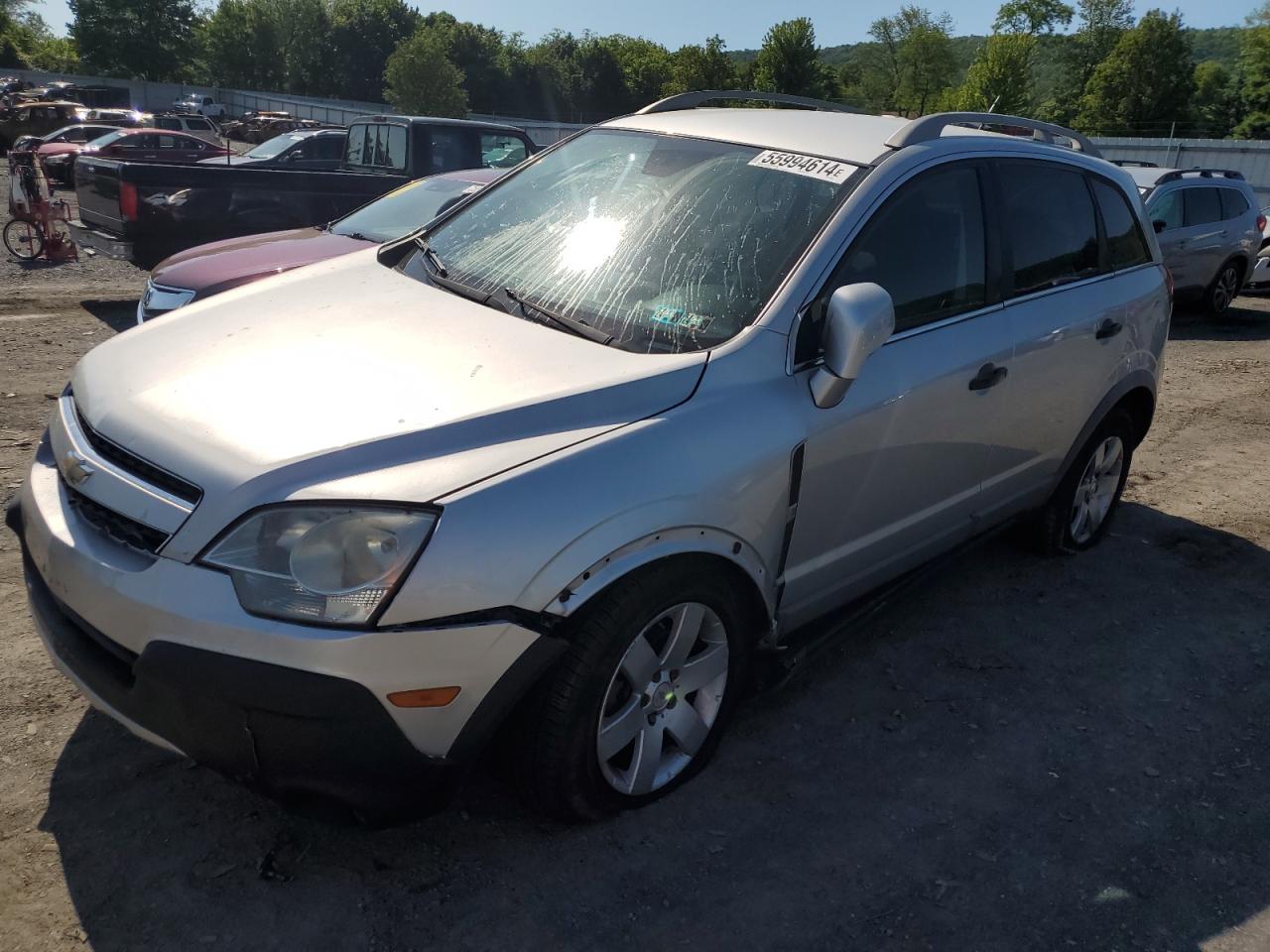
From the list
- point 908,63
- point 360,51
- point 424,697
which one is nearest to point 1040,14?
point 908,63

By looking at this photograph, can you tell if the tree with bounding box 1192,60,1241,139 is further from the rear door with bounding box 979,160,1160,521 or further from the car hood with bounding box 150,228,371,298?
the rear door with bounding box 979,160,1160,521

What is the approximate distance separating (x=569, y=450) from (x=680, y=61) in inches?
3340

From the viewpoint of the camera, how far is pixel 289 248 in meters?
6.99

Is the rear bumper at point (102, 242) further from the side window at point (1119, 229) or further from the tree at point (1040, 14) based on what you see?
the tree at point (1040, 14)

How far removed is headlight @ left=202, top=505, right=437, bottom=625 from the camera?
2.19m

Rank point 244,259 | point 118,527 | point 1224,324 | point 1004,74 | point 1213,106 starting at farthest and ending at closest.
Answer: point 1213,106 < point 1004,74 < point 1224,324 < point 244,259 < point 118,527

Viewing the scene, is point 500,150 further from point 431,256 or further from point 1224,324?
point 1224,324

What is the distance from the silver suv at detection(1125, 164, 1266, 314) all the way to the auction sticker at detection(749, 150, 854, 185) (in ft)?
31.3

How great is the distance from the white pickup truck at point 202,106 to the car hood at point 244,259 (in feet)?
178

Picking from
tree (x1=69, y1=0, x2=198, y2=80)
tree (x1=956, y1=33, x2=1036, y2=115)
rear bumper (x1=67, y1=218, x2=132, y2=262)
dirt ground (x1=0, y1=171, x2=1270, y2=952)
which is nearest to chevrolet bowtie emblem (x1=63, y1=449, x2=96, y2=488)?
dirt ground (x1=0, y1=171, x2=1270, y2=952)

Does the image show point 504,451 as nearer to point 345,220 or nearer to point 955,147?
point 955,147

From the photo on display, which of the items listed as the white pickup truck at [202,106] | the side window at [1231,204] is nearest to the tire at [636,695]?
the side window at [1231,204]

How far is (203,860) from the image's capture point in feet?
8.46

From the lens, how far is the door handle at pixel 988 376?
352 cm
